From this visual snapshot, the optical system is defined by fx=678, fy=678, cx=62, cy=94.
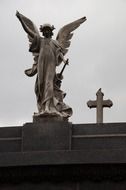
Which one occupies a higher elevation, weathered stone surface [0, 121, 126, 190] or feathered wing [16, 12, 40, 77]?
feathered wing [16, 12, 40, 77]

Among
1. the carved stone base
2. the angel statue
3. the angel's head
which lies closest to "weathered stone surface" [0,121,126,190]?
the carved stone base

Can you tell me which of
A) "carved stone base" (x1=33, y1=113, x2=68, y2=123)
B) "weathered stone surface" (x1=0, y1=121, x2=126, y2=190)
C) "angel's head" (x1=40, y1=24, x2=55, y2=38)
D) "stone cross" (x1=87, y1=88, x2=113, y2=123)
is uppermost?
"angel's head" (x1=40, y1=24, x2=55, y2=38)

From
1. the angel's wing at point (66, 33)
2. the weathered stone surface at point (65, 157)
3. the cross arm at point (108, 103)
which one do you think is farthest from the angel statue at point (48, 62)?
the cross arm at point (108, 103)

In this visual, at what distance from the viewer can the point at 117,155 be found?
13961 mm

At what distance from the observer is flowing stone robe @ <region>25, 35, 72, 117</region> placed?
50.5ft

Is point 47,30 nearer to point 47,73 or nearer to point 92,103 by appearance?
point 47,73

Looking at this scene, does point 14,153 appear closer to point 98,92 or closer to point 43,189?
point 43,189

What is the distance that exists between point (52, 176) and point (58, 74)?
8.81ft

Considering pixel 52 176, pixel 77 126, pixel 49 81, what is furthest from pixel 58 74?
pixel 52 176

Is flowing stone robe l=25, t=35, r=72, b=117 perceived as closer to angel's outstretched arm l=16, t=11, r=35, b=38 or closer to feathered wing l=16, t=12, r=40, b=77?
feathered wing l=16, t=12, r=40, b=77

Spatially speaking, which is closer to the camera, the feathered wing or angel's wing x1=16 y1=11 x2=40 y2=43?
the feathered wing

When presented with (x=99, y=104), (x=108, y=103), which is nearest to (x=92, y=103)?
(x=99, y=104)

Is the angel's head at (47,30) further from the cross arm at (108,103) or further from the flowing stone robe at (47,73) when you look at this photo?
the cross arm at (108,103)

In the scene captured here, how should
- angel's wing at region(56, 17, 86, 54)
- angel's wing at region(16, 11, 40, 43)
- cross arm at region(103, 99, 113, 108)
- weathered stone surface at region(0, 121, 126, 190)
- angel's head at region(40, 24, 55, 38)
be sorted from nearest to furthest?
weathered stone surface at region(0, 121, 126, 190) < angel's head at region(40, 24, 55, 38) < cross arm at region(103, 99, 113, 108) < angel's wing at region(16, 11, 40, 43) < angel's wing at region(56, 17, 86, 54)
